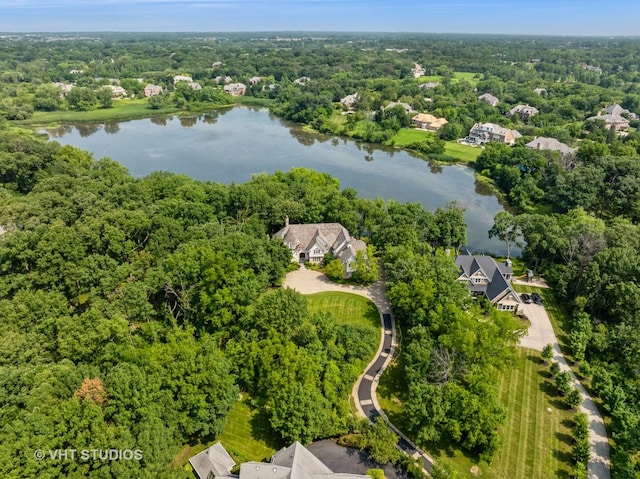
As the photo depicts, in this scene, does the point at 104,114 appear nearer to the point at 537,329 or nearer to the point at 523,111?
the point at 523,111

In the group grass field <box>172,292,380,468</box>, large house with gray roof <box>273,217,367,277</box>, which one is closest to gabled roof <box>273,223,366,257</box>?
large house with gray roof <box>273,217,367,277</box>

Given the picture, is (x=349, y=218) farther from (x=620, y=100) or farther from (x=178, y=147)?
(x=620, y=100)

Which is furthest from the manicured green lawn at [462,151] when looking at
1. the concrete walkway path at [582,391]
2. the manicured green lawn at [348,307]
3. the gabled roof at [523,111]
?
the manicured green lawn at [348,307]

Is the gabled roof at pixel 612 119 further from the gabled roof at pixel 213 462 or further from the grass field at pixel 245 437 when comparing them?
the gabled roof at pixel 213 462

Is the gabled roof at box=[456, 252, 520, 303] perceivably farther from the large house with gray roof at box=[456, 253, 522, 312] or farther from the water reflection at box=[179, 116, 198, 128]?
the water reflection at box=[179, 116, 198, 128]

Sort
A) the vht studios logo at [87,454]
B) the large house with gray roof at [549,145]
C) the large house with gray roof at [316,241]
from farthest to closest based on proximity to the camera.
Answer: the large house with gray roof at [549,145]
the large house with gray roof at [316,241]
the vht studios logo at [87,454]

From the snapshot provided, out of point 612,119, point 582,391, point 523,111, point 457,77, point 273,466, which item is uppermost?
point 457,77

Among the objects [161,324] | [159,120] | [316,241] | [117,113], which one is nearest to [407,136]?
[316,241]
